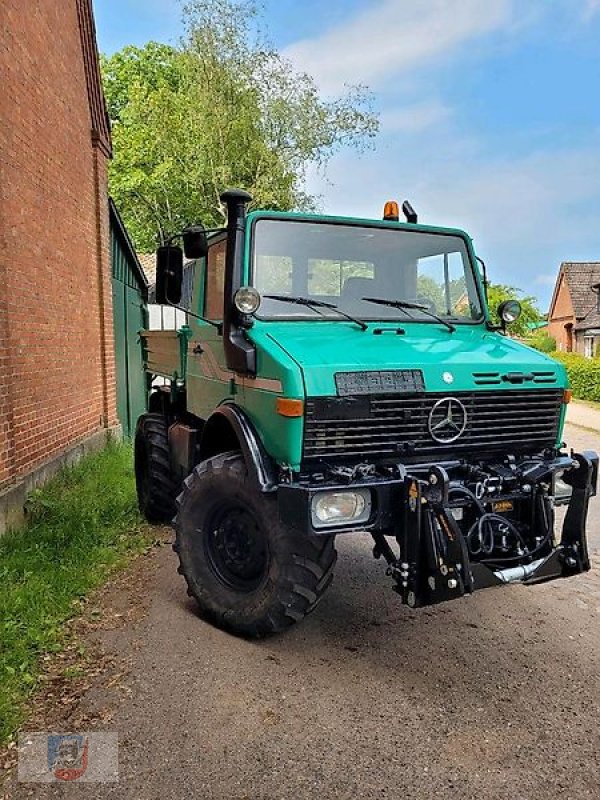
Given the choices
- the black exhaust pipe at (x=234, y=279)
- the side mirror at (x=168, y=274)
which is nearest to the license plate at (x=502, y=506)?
the black exhaust pipe at (x=234, y=279)

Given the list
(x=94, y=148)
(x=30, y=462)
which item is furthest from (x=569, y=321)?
(x=30, y=462)

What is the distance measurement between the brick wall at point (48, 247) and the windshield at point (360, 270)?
9.07 feet

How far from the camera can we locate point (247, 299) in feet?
13.6

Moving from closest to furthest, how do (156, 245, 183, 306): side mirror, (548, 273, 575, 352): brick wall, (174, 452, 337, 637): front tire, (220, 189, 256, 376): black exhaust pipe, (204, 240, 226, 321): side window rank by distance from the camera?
(174, 452, 337, 637): front tire < (220, 189, 256, 376): black exhaust pipe < (204, 240, 226, 321): side window < (156, 245, 183, 306): side mirror < (548, 273, 575, 352): brick wall

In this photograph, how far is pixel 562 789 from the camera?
2.90 metres

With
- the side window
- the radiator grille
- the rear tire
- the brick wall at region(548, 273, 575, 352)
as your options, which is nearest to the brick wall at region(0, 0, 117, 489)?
the rear tire

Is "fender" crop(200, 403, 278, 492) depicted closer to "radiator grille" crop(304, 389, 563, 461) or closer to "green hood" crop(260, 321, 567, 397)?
"radiator grille" crop(304, 389, 563, 461)

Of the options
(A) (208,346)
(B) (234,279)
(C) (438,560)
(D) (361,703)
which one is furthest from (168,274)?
(D) (361,703)

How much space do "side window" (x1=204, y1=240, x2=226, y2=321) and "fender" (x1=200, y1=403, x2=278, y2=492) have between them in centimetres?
71

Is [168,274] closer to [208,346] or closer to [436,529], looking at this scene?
[208,346]

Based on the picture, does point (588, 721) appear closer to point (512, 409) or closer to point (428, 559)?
point (428, 559)

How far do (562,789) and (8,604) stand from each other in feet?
10.7

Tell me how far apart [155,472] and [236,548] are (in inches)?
93.7

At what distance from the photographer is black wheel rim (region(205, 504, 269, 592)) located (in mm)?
4145
